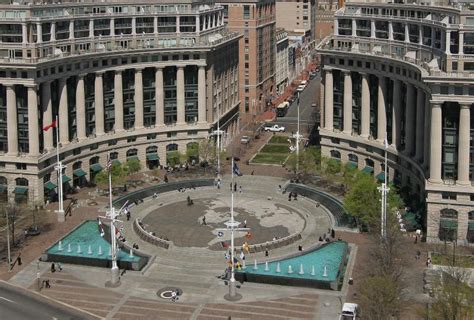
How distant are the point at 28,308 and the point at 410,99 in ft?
280

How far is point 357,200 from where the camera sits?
141125 millimetres

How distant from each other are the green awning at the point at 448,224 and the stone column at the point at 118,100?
78231 millimetres

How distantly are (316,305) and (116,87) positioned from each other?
8589 cm

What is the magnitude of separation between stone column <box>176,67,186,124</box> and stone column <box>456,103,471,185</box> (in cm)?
7398

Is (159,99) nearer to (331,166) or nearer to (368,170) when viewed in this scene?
(331,166)

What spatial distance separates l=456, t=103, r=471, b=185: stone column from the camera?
13550cm

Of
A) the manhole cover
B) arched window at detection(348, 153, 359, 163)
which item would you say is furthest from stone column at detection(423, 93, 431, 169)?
the manhole cover

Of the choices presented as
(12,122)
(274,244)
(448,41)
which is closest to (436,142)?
(448,41)

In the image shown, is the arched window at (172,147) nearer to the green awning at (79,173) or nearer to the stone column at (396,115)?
the green awning at (79,173)

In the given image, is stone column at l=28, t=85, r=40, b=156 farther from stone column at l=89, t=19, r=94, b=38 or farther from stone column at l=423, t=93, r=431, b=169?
stone column at l=423, t=93, r=431, b=169

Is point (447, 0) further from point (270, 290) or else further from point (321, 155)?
point (270, 290)

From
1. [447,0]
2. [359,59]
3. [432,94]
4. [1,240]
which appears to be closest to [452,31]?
[432,94]

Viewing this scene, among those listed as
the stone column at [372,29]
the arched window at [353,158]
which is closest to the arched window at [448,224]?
the arched window at [353,158]

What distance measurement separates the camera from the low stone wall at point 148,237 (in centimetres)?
13475
